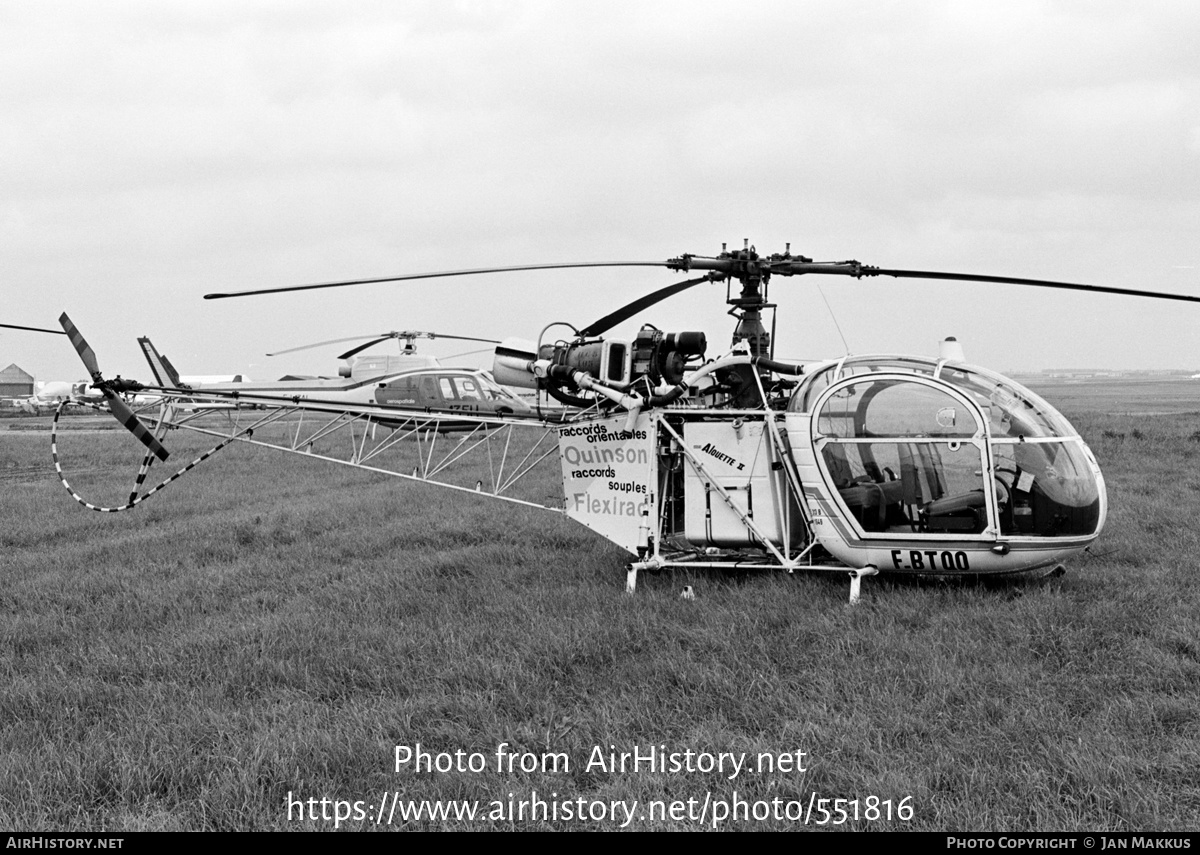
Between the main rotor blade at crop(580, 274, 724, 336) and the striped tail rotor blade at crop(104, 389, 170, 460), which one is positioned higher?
the main rotor blade at crop(580, 274, 724, 336)

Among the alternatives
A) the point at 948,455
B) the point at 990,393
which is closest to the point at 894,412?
the point at 948,455

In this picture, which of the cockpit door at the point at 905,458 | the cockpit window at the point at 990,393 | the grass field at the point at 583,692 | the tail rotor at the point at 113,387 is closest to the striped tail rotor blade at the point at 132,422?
the tail rotor at the point at 113,387

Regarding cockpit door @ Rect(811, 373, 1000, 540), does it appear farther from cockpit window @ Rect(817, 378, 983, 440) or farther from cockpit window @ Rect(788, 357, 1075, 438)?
cockpit window @ Rect(788, 357, 1075, 438)

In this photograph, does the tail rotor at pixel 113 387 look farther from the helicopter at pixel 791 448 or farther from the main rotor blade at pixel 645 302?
the main rotor blade at pixel 645 302

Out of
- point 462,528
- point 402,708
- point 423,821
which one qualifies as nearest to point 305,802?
point 423,821

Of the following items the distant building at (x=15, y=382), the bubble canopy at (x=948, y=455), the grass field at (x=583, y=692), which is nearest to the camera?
the grass field at (x=583, y=692)

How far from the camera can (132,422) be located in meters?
9.22

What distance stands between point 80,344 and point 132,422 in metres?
0.94

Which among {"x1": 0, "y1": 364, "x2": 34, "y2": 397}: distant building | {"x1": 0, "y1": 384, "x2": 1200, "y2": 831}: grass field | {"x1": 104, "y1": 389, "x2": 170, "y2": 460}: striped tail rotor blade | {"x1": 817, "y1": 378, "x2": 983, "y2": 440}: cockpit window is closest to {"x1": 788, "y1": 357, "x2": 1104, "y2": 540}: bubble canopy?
{"x1": 817, "y1": 378, "x2": 983, "y2": 440}: cockpit window

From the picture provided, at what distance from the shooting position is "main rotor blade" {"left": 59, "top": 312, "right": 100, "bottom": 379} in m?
9.16

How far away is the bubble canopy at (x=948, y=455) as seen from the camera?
684 centimetres

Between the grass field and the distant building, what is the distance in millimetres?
86552

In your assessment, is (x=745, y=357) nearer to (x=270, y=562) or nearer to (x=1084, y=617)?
(x=1084, y=617)

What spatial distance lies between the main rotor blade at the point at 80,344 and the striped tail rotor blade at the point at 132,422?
29 cm
